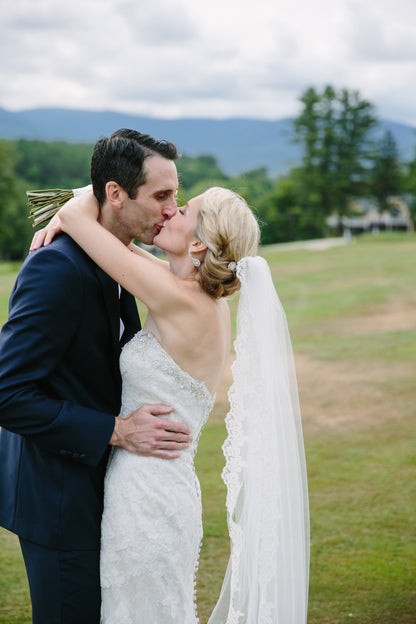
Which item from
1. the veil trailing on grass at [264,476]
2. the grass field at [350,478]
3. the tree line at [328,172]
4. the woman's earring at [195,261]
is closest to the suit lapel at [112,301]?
the woman's earring at [195,261]

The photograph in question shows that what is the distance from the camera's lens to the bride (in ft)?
9.31

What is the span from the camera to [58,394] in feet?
8.91

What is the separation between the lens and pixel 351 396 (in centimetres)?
1037

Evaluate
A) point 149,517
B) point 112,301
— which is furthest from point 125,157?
point 149,517

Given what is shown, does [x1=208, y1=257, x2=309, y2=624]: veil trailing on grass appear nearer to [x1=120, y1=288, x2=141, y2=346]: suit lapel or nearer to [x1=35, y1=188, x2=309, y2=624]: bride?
[x1=35, y1=188, x2=309, y2=624]: bride

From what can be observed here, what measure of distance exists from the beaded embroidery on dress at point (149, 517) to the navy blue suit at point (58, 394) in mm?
79

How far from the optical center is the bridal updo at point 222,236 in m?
3.01

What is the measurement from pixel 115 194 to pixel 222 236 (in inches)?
19.4

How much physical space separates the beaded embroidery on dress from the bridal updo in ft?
1.25

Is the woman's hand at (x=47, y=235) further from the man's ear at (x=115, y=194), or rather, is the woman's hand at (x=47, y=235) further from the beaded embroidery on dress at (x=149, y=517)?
the beaded embroidery on dress at (x=149, y=517)

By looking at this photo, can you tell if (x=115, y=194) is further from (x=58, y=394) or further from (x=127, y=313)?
(x=58, y=394)


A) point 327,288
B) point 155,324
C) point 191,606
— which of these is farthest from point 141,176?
point 327,288

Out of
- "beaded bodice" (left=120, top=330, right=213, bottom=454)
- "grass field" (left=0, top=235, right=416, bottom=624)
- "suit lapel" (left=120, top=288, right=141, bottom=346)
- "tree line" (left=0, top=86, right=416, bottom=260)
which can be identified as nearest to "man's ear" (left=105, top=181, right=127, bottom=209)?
"suit lapel" (left=120, top=288, right=141, bottom=346)

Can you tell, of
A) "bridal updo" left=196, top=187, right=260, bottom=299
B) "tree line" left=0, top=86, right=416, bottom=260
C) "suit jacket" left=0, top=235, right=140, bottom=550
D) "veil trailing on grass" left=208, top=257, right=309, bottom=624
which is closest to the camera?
→ "suit jacket" left=0, top=235, right=140, bottom=550
